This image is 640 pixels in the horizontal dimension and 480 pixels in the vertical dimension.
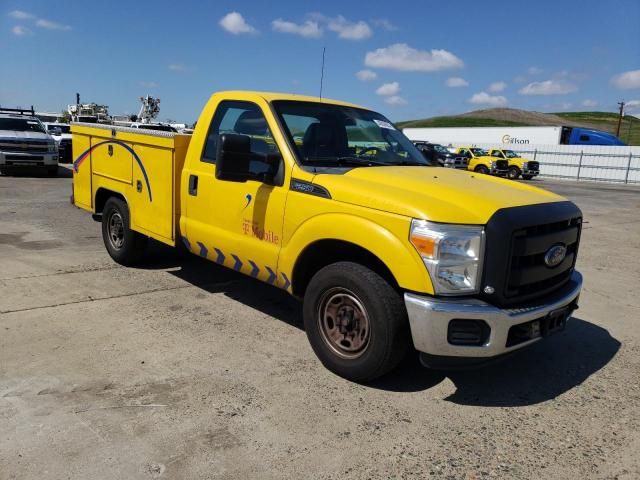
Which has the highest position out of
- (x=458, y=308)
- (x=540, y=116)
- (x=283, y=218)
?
(x=540, y=116)

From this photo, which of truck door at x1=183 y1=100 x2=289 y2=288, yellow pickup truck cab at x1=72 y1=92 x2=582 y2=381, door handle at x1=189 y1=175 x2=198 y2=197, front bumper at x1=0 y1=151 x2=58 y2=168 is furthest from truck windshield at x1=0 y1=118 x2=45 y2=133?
truck door at x1=183 y1=100 x2=289 y2=288

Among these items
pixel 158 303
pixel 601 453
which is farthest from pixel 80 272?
pixel 601 453

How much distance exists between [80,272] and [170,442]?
3702mm

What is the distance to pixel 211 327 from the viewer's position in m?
4.59

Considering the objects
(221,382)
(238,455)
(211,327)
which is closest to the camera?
(238,455)

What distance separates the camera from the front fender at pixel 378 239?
3.17 m

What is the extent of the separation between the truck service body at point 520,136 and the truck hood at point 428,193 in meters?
43.3

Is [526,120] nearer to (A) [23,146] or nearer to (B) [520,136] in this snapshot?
(B) [520,136]

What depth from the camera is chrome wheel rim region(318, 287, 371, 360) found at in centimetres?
357

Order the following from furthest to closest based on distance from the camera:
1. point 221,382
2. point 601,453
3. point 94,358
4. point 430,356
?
point 94,358
point 221,382
point 430,356
point 601,453

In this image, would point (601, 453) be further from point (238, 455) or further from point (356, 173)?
point (356, 173)

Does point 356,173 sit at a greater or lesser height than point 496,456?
greater

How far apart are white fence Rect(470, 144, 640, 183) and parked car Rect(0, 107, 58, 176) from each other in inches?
1212

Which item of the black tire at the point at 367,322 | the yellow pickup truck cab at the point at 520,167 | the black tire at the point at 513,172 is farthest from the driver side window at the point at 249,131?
the black tire at the point at 513,172
